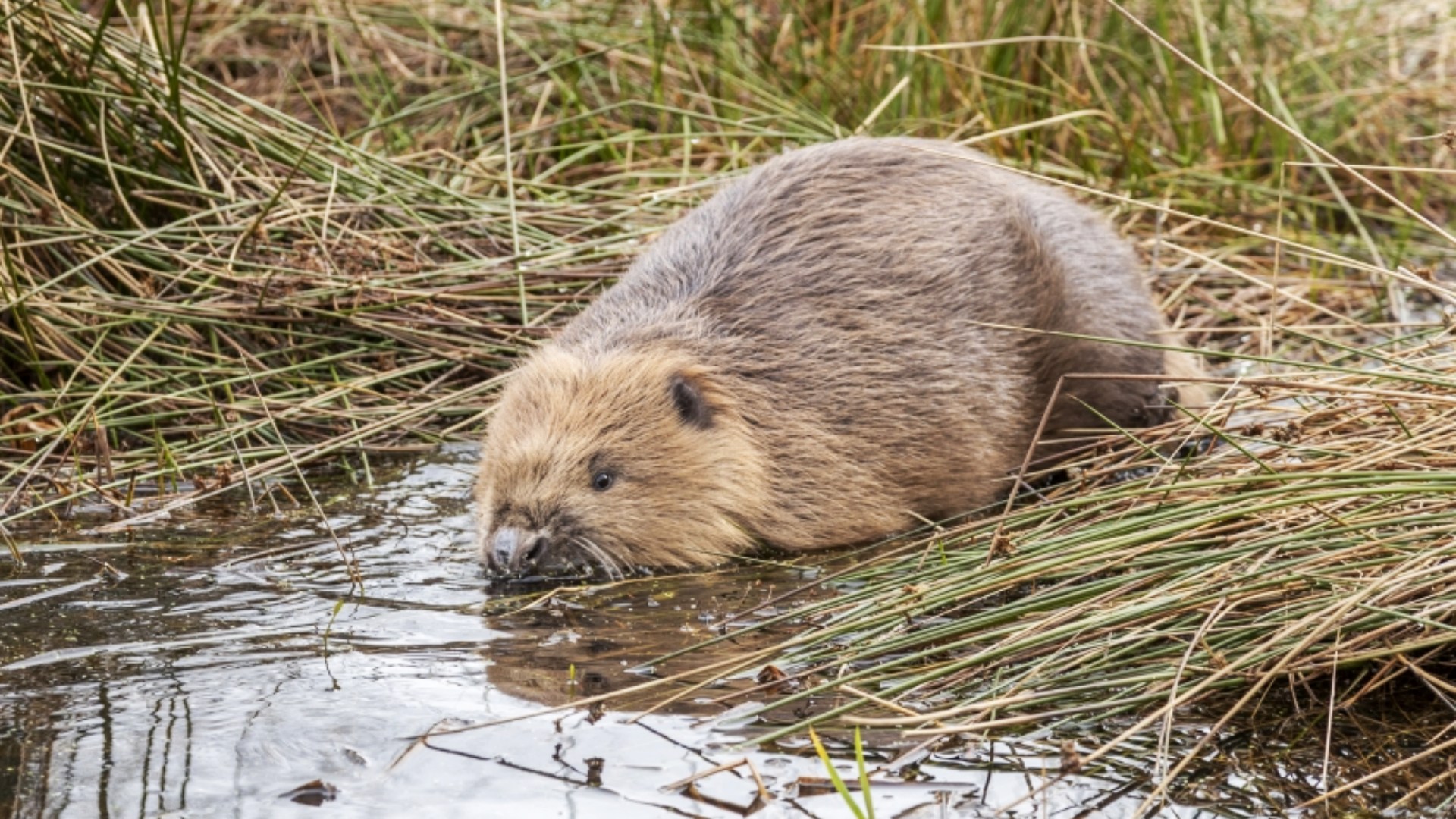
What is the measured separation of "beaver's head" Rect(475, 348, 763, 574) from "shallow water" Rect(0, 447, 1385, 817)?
15 centimetres

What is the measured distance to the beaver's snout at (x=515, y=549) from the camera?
443 centimetres

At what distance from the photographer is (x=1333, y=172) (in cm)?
809

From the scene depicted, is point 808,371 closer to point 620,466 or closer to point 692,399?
point 692,399

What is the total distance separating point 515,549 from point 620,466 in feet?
1.39

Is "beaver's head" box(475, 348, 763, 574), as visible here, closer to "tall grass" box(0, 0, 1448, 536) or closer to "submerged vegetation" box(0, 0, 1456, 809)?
"submerged vegetation" box(0, 0, 1456, 809)

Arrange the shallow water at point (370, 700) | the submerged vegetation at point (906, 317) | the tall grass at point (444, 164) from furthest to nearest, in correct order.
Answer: the tall grass at point (444, 164) < the submerged vegetation at point (906, 317) < the shallow water at point (370, 700)

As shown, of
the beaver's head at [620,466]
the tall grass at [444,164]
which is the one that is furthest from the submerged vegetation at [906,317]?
the beaver's head at [620,466]

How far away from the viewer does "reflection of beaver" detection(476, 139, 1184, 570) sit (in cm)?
470

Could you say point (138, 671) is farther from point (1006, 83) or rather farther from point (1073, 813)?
point (1006, 83)

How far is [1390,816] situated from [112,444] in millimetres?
3961

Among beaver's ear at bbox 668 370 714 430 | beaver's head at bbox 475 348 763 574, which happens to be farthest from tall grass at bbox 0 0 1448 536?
beaver's ear at bbox 668 370 714 430

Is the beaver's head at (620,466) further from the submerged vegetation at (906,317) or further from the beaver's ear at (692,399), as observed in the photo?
the submerged vegetation at (906,317)

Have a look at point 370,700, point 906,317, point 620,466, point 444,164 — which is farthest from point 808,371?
point 444,164

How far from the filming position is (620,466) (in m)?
4.72
